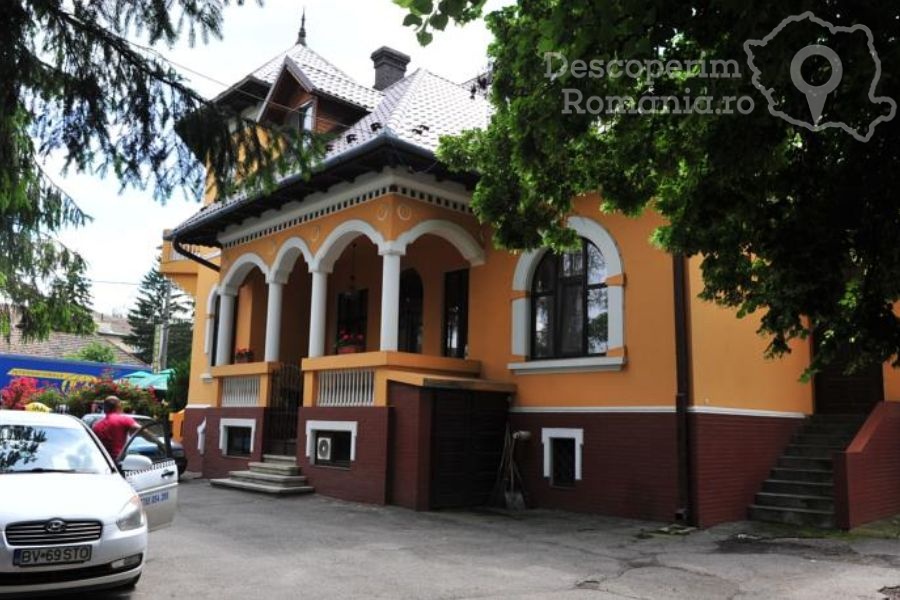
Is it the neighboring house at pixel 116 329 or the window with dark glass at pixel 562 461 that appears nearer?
the window with dark glass at pixel 562 461

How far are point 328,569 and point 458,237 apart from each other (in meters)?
7.79

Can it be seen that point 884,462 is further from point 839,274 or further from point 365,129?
point 365,129

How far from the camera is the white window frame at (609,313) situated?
11930mm

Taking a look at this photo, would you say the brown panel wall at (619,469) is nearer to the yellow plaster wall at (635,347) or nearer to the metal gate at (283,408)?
the yellow plaster wall at (635,347)

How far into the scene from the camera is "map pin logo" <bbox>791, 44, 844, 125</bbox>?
5289 mm

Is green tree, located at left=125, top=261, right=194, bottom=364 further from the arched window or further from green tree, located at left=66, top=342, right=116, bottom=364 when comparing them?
the arched window

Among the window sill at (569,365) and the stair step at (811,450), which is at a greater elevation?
the window sill at (569,365)

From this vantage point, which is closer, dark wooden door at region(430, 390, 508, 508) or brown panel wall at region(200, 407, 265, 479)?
dark wooden door at region(430, 390, 508, 508)

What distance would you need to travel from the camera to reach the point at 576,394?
12367mm

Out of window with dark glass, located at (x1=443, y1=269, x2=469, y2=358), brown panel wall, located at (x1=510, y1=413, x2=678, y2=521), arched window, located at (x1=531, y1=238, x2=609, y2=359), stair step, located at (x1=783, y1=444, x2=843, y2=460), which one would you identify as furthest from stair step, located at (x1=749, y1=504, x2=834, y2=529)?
window with dark glass, located at (x1=443, y1=269, x2=469, y2=358)

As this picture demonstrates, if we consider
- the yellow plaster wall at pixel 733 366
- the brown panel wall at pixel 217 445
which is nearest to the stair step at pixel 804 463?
the yellow plaster wall at pixel 733 366

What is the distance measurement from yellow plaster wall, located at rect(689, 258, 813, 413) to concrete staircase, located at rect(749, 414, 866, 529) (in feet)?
1.88

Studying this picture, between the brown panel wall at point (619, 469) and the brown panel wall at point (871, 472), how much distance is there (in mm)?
2292

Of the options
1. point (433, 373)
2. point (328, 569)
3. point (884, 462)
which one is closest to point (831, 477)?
point (884, 462)
